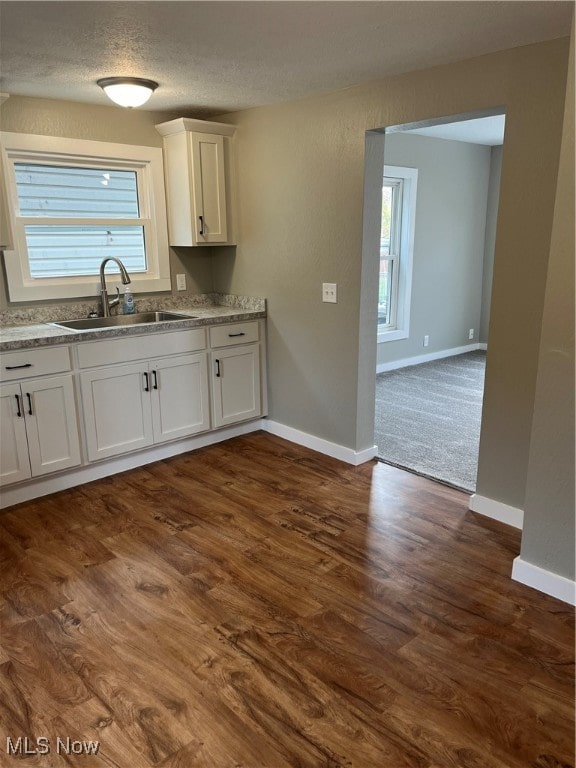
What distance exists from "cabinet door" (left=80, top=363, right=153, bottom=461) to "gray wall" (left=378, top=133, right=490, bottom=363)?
9.86ft

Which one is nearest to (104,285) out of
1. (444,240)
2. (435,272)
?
(435,272)

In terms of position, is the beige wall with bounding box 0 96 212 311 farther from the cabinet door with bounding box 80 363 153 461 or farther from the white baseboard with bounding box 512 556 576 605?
the white baseboard with bounding box 512 556 576 605

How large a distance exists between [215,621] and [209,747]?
0.55 metres

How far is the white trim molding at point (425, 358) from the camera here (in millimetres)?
5934

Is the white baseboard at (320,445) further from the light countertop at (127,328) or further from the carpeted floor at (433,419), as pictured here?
the light countertop at (127,328)

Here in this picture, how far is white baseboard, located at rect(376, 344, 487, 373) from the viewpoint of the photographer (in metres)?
5.93

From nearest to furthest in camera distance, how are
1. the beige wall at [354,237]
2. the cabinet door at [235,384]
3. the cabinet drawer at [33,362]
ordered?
the beige wall at [354,237] < the cabinet drawer at [33,362] < the cabinet door at [235,384]

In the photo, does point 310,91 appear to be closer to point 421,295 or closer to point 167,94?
point 167,94

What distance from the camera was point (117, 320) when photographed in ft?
12.5

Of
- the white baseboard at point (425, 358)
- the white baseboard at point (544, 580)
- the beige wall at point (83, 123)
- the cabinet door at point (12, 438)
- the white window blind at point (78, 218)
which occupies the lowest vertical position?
the white baseboard at point (544, 580)

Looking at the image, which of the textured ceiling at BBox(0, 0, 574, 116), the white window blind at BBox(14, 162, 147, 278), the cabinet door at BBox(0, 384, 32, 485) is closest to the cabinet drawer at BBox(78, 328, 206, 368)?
the cabinet door at BBox(0, 384, 32, 485)

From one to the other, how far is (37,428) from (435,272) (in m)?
4.57

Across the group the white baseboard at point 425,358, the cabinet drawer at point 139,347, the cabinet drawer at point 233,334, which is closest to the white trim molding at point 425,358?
the white baseboard at point 425,358

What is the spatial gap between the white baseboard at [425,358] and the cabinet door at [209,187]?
2.49 meters
